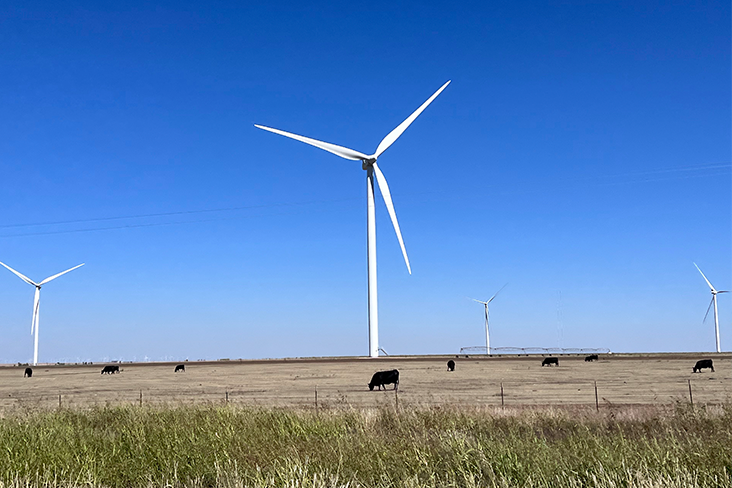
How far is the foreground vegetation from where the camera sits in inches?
462

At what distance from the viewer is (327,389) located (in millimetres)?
44750

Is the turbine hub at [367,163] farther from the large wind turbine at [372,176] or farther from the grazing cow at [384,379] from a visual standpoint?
the grazing cow at [384,379]

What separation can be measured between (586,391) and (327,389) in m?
16.8

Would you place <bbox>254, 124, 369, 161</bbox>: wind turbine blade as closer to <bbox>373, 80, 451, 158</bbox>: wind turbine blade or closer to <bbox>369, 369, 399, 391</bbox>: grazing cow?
<bbox>373, 80, 451, 158</bbox>: wind turbine blade

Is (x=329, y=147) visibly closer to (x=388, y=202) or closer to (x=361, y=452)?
(x=388, y=202)

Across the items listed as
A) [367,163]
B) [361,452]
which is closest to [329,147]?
[367,163]

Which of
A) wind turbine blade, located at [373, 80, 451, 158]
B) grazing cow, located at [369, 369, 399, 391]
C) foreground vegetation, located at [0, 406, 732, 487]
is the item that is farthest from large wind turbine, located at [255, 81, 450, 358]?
foreground vegetation, located at [0, 406, 732, 487]

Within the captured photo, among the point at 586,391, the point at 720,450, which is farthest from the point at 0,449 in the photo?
the point at 586,391

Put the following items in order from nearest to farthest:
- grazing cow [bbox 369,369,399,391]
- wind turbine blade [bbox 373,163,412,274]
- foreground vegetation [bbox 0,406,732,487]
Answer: foreground vegetation [bbox 0,406,732,487] → grazing cow [bbox 369,369,399,391] → wind turbine blade [bbox 373,163,412,274]

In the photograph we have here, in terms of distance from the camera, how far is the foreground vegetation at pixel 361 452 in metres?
11.7

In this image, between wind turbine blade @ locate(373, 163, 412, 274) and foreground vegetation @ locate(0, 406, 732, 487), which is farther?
wind turbine blade @ locate(373, 163, 412, 274)

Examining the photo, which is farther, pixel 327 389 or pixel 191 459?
pixel 327 389

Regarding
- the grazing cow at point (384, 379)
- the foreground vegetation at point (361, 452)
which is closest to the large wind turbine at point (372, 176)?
the grazing cow at point (384, 379)

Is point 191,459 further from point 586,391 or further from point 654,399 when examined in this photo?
point 586,391
